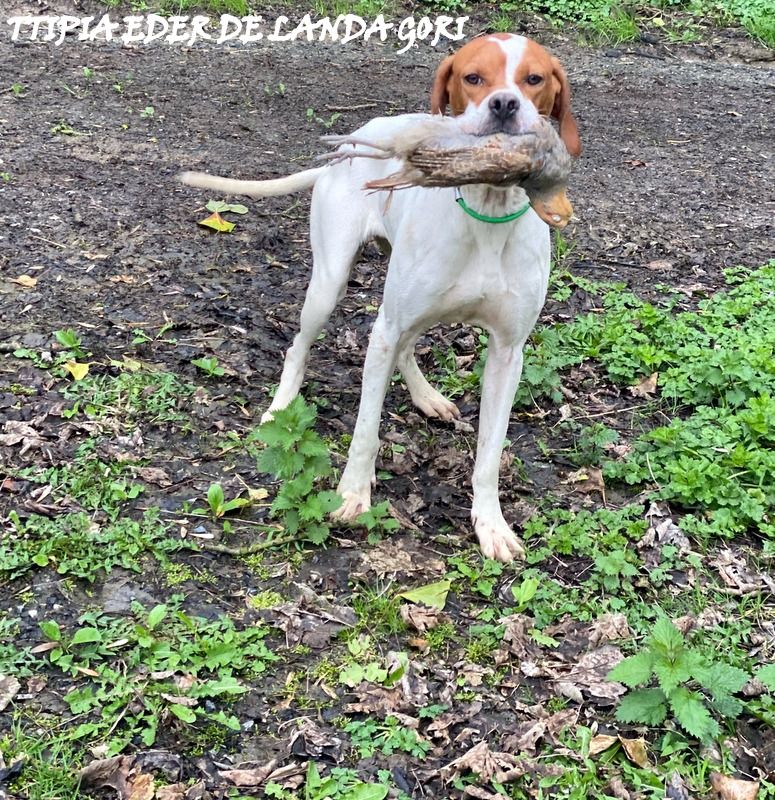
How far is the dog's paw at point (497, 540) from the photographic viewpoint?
3447mm

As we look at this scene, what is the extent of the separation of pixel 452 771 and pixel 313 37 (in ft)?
29.4

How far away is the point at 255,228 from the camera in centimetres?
588

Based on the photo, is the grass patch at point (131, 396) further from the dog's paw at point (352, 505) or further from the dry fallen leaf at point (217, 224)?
the dry fallen leaf at point (217, 224)

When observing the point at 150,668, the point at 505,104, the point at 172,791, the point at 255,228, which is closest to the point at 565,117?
the point at 505,104

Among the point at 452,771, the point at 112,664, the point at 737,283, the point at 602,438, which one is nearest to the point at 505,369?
the point at 602,438

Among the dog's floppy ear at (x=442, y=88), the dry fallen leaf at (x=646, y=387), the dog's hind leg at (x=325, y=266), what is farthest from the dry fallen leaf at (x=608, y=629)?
the dog's floppy ear at (x=442, y=88)

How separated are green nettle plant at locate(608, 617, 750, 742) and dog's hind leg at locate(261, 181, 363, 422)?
70.1 inches

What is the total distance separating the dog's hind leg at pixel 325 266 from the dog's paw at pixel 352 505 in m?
0.51

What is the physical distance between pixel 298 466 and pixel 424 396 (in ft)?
4.04

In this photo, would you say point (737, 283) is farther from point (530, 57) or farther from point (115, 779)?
point (115, 779)

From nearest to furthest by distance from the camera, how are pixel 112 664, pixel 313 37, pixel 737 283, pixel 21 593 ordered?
pixel 112 664
pixel 21 593
pixel 737 283
pixel 313 37

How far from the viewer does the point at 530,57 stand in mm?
3119

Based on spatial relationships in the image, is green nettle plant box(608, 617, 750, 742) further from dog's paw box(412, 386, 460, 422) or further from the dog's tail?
the dog's tail

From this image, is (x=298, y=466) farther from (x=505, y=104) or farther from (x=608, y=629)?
(x=505, y=104)
